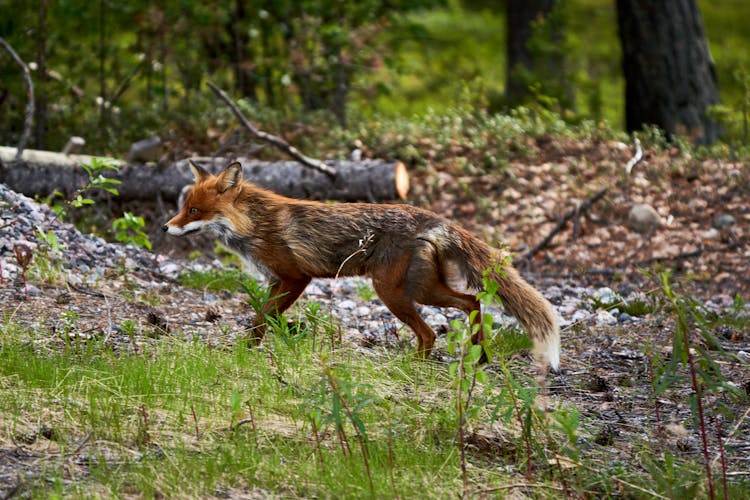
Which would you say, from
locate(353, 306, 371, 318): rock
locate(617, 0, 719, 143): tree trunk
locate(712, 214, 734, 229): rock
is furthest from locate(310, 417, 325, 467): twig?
locate(617, 0, 719, 143): tree trunk

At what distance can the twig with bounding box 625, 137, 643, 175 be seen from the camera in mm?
12402

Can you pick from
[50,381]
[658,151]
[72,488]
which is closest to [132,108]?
[658,151]

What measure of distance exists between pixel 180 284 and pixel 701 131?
8.76 m

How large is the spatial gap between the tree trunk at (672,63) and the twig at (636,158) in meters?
1.47

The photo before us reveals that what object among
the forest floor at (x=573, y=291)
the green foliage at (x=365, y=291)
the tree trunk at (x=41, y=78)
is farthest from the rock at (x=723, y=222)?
the tree trunk at (x=41, y=78)

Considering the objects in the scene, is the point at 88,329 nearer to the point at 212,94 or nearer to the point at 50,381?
the point at 50,381

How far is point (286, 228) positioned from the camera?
6.79 m

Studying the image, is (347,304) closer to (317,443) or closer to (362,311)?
(362,311)

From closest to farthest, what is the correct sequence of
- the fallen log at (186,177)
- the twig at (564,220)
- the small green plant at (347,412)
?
the small green plant at (347,412), the twig at (564,220), the fallen log at (186,177)

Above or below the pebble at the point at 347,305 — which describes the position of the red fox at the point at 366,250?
above

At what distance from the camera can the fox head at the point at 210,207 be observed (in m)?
6.80

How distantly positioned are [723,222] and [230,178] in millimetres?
6883

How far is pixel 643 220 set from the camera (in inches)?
446

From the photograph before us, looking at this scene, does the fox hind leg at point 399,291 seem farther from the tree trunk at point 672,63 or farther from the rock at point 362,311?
the tree trunk at point 672,63
